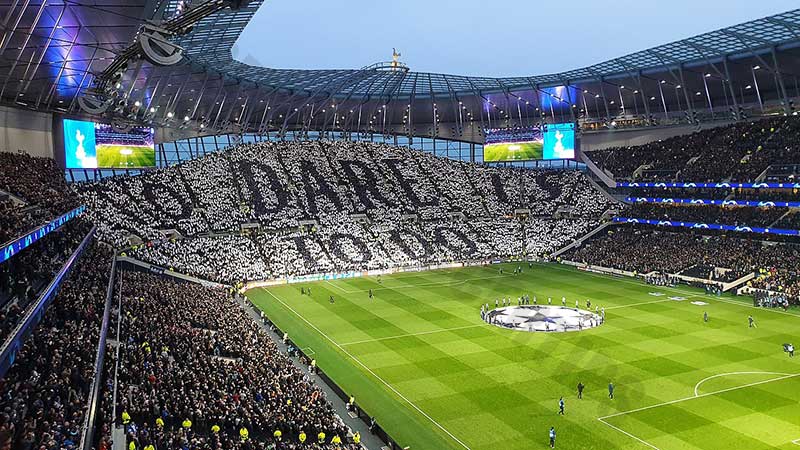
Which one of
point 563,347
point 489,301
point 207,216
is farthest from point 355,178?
point 563,347

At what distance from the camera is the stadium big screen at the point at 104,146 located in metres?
57.1

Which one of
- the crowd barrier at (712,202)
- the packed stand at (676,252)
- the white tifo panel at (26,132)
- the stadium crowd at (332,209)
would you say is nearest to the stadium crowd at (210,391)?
the stadium crowd at (332,209)

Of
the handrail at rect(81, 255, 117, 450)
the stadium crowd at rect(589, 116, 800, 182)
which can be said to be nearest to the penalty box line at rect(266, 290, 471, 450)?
the handrail at rect(81, 255, 117, 450)

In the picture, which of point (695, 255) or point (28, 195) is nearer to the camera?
point (28, 195)

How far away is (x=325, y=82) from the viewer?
76312 mm

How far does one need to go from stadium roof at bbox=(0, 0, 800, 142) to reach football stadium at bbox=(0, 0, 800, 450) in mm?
360

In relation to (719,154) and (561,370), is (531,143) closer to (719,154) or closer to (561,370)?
(719,154)

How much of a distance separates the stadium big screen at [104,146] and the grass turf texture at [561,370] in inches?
931

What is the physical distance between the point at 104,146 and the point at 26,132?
31.2 ft

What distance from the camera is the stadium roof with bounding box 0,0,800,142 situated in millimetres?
29344

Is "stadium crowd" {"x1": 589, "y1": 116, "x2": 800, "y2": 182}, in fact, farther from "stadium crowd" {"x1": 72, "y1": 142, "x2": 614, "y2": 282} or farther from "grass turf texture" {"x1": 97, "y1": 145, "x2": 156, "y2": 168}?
"grass turf texture" {"x1": 97, "y1": 145, "x2": 156, "y2": 168}

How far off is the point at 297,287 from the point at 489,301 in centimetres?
1732

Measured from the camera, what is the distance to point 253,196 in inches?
2889

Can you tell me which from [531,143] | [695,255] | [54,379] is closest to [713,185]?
[695,255]
